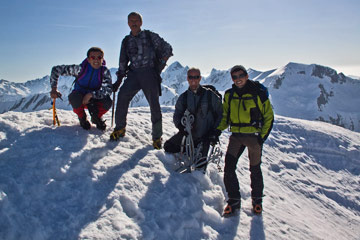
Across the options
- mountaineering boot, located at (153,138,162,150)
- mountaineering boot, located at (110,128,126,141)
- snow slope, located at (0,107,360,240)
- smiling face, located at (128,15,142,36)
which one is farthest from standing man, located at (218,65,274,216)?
mountaineering boot, located at (110,128,126,141)

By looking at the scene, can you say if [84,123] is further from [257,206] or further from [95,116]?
[257,206]

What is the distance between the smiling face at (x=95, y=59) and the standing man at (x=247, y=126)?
314cm

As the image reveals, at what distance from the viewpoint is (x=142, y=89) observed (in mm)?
6172

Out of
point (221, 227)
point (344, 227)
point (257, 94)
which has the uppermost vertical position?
point (257, 94)

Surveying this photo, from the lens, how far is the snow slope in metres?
3.39

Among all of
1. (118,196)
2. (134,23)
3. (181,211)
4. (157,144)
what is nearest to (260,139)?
(181,211)

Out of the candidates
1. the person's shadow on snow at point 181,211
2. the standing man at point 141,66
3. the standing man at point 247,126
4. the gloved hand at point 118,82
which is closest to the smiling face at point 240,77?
the standing man at point 247,126

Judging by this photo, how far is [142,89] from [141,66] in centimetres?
56

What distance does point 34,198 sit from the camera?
3521mm

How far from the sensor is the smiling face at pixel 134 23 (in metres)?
5.92

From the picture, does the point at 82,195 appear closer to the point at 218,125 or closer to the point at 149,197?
the point at 149,197

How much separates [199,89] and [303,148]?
859 centimetres

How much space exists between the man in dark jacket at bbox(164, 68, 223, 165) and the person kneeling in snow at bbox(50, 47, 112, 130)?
1.99 m

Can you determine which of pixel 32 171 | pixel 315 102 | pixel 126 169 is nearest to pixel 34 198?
pixel 32 171
